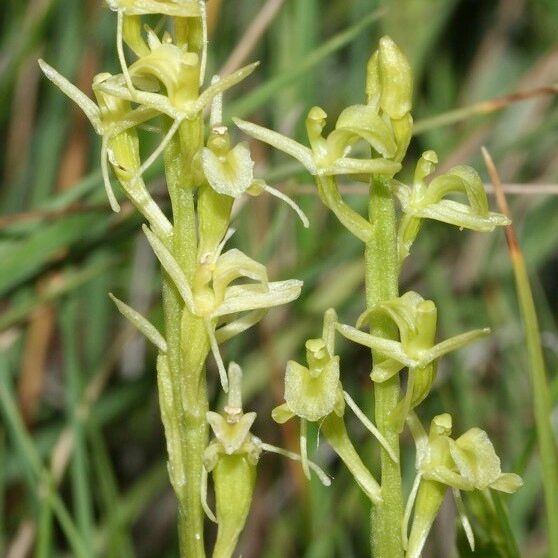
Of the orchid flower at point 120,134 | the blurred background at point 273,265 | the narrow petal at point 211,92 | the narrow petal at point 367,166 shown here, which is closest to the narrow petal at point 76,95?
the orchid flower at point 120,134

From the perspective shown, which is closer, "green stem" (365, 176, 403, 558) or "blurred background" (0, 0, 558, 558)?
"green stem" (365, 176, 403, 558)

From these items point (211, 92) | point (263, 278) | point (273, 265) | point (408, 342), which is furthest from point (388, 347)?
point (273, 265)

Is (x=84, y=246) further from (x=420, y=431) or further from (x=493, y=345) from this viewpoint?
(x=493, y=345)

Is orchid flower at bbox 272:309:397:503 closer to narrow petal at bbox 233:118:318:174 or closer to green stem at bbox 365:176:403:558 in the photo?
green stem at bbox 365:176:403:558

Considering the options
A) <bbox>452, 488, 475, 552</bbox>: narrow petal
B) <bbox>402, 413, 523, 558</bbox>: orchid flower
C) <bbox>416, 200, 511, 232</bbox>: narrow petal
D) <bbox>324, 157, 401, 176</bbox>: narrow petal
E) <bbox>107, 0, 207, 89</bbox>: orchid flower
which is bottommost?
<bbox>452, 488, 475, 552</bbox>: narrow petal

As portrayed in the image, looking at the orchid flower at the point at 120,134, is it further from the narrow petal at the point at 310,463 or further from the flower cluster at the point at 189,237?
the narrow petal at the point at 310,463

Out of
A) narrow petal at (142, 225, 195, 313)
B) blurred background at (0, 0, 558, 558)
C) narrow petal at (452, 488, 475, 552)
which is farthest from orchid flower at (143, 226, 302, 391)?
blurred background at (0, 0, 558, 558)

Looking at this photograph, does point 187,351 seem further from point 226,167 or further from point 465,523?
point 465,523
